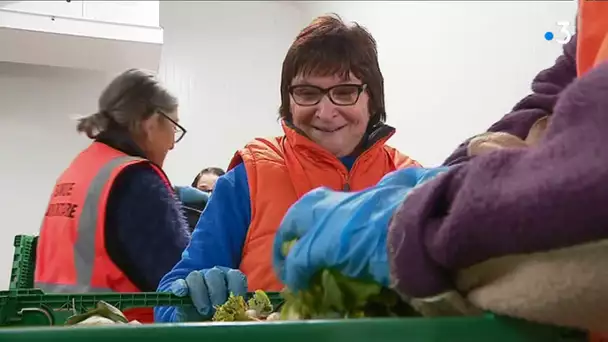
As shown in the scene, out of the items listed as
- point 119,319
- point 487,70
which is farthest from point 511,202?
point 487,70

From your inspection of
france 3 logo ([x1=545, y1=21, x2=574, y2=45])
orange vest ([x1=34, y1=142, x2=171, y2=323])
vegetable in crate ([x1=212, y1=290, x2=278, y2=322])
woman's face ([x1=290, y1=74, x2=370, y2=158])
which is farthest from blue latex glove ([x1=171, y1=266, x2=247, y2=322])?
france 3 logo ([x1=545, y1=21, x2=574, y2=45])

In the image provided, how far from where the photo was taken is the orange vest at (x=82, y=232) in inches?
60.2

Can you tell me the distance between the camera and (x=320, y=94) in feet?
3.44

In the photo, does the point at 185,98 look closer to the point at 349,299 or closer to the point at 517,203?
the point at 349,299

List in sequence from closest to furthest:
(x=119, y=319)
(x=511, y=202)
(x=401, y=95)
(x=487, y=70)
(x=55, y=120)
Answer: (x=511, y=202), (x=119, y=319), (x=487, y=70), (x=401, y=95), (x=55, y=120)

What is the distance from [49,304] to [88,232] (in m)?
0.81

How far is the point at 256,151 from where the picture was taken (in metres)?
1.09

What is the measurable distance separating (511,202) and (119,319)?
1.40 feet

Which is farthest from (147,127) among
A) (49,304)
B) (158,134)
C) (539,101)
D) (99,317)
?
(539,101)

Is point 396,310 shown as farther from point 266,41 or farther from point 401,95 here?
point 266,41

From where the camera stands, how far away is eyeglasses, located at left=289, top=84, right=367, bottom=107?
3.43 feet

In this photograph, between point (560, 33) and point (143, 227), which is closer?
point (143, 227)

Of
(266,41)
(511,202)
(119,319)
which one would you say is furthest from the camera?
(266,41)

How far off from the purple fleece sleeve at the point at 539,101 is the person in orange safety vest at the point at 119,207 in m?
0.98
